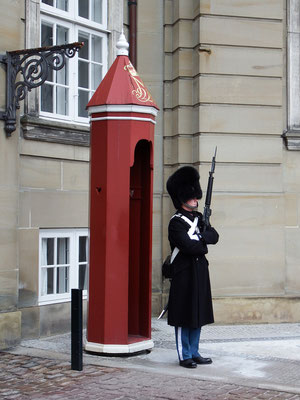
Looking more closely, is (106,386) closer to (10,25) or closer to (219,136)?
(10,25)

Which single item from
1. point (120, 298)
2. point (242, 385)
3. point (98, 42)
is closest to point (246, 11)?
point (98, 42)

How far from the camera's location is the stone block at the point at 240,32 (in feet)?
31.4

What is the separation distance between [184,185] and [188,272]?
831mm

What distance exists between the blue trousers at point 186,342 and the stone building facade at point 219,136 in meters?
2.17

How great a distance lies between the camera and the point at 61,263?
8852 millimetres

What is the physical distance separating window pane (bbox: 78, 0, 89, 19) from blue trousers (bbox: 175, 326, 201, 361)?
4.49m

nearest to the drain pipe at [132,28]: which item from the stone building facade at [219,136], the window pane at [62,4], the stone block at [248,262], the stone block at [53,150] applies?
the stone building facade at [219,136]

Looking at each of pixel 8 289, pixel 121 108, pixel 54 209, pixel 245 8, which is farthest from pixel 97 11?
pixel 8 289

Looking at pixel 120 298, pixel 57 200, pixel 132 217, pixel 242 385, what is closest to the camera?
pixel 242 385

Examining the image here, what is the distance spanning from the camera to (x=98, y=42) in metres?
9.54

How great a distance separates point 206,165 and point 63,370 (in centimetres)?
385

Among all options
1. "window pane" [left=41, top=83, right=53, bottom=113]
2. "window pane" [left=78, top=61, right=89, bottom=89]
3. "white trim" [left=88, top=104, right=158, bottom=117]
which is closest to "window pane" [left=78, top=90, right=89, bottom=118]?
"window pane" [left=78, top=61, right=89, bottom=89]

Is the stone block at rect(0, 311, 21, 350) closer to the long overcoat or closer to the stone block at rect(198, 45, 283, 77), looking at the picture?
the long overcoat

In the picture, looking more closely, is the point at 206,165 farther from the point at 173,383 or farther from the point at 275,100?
the point at 173,383
